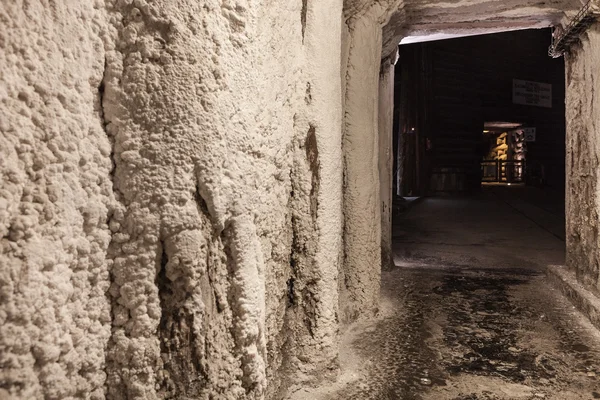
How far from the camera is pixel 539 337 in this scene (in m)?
2.53

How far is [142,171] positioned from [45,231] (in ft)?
0.97

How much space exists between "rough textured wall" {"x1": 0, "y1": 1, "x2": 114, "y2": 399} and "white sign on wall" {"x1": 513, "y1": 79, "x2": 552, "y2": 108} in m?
16.1

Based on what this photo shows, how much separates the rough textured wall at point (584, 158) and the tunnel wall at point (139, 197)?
7.51 feet

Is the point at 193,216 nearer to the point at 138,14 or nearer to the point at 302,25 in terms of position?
the point at 138,14

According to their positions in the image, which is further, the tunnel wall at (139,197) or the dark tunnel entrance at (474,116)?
the dark tunnel entrance at (474,116)

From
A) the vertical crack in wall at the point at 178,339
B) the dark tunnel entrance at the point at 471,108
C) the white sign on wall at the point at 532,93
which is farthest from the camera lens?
the white sign on wall at the point at 532,93

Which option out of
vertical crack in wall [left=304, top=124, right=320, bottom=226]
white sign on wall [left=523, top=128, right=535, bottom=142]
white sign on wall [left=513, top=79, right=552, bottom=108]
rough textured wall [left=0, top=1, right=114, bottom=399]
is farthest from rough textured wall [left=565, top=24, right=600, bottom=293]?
white sign on wall [left=523, top=128, right=535, bottom=142]

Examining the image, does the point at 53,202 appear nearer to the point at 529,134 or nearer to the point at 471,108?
the point at 471,108

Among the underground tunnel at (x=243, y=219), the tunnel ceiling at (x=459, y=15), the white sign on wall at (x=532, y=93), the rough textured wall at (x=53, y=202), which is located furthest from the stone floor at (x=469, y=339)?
the white sign on wall at (x=532, y=93)

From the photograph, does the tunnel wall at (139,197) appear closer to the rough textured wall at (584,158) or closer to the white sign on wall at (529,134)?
the rough textured wall at (584,158)

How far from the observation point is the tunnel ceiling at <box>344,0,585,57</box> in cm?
297

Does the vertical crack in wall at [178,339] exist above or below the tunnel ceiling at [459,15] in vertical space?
below

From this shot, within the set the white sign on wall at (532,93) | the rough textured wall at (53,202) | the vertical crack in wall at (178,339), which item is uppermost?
the white sign on wall at (532,93)

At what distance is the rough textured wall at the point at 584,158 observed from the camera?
293 centimetres
